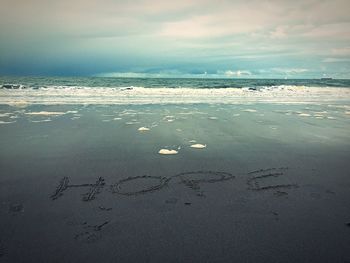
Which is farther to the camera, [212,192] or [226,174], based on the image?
[226,174]

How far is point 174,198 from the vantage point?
4.03 m

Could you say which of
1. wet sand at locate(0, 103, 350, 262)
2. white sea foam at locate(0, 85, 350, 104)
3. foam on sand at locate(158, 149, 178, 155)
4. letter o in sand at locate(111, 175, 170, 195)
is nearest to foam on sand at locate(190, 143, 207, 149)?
wet sand at locate(0, 103, 350, 262)

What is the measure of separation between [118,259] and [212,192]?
1.89 m

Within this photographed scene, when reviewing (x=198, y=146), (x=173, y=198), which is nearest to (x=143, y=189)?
(x=173, y=198)

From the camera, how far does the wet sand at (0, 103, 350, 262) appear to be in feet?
9.48

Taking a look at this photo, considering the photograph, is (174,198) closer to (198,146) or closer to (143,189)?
(143,189)

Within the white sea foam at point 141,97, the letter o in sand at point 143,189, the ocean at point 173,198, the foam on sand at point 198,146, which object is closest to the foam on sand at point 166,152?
the ocean at point 173,198

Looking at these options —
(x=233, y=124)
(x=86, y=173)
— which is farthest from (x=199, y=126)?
(x=86, y=173)

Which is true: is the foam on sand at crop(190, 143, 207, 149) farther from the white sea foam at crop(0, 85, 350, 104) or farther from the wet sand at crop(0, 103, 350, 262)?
the white sea foam at crop(0, 85, 350, 104)

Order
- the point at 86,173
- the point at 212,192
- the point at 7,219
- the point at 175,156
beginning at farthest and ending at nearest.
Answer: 1. the point at 175,156
2. the point at 86,173
3. the point at 212,192
4. the point at 7,219

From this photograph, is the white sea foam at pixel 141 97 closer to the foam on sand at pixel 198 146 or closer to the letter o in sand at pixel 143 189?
the foam on sand at pixel 198 146

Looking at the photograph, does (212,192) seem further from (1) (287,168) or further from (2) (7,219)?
(2) (7,219)

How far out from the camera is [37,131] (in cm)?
841

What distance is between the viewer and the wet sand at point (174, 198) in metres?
2.89
